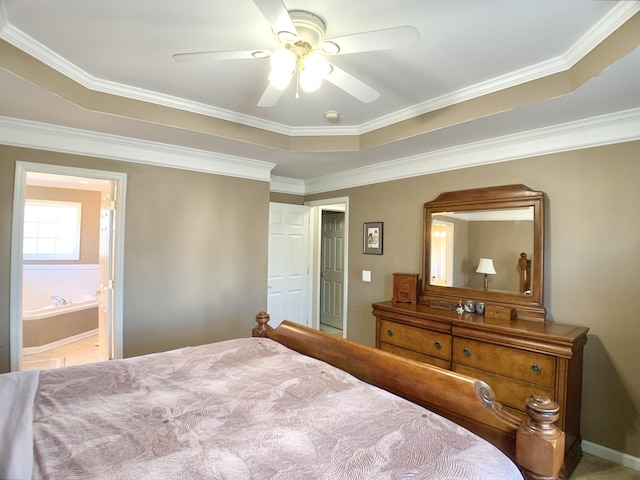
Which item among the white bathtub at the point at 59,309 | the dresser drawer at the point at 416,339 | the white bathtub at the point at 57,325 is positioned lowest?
the white bathtub at the point at 57,325

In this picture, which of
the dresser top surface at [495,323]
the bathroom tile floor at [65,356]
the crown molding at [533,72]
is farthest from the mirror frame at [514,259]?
the bathroom tile floor at [65,356]

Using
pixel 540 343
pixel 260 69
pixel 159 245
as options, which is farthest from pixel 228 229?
pixel 540 343

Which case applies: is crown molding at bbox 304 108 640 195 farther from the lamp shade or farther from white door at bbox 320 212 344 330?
white door at bbox 320 212 344 330

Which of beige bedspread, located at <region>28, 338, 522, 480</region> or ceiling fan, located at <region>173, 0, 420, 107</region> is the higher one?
ceiling fan, located at <region>173, 0, 420, 107</region>

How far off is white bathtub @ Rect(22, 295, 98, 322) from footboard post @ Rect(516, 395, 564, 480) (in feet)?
18.0

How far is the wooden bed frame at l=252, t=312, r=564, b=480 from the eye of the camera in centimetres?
112

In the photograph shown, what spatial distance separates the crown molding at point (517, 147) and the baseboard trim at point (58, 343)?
4591 mm

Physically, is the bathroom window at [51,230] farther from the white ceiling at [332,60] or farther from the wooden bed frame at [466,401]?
the wooden bed frame at [466,401]

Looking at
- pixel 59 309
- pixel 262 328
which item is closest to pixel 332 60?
pixel 262 328

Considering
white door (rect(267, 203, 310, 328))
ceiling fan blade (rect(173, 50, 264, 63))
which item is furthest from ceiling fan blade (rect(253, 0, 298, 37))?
white door (rect(267, 203, 310, 328))

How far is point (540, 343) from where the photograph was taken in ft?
7.36

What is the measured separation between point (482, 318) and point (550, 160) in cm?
134

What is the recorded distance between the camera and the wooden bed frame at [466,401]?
1.12 m

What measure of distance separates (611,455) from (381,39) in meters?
3.05
